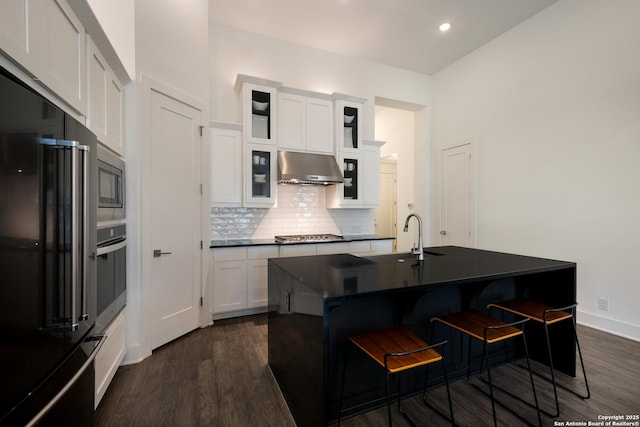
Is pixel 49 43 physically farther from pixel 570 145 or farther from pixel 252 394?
pixel 570 145

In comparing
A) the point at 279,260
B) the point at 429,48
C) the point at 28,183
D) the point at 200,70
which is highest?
the point at 429,48

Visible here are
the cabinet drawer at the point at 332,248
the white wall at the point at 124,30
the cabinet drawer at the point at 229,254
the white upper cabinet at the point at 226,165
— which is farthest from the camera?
the cabinet drawer at the point at 332,248

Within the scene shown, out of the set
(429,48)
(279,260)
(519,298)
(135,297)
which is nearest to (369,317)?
(279,260)

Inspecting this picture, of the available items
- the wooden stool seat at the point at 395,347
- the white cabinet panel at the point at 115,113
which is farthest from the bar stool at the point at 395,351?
the white cabinet panel at the point at 115,113

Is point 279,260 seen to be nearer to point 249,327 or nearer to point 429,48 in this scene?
point 249,327

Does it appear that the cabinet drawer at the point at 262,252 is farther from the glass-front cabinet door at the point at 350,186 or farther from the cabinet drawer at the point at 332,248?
the glass-front cabinet door at the point at 350,186

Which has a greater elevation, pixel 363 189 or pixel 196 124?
pixel 196 124

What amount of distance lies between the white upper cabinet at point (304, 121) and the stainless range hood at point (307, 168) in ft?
0.47

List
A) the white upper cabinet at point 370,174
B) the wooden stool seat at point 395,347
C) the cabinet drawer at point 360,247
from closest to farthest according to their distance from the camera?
1. the wooden stool seat at point 395,347
2. the cabinet drawer at point 360,247
3. the white upper cabinet at point 370,174

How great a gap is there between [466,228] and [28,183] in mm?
4994

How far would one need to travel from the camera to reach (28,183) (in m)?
0.97

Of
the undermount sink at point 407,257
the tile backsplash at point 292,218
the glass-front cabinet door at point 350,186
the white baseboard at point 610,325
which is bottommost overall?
the white baseboard at point 610,325

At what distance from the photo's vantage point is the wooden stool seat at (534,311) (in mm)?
1892

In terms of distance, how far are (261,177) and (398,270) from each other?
2.43 meters
